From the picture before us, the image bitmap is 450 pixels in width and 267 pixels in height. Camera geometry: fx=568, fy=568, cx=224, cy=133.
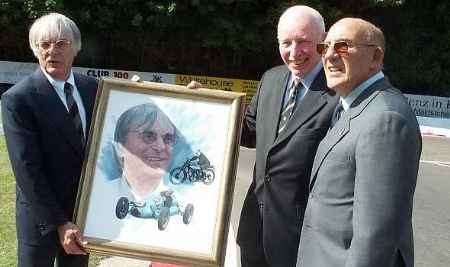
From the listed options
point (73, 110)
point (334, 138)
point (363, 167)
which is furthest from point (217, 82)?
point (363, 167)

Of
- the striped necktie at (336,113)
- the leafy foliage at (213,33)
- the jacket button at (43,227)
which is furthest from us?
the leafy foliage at (213,33)

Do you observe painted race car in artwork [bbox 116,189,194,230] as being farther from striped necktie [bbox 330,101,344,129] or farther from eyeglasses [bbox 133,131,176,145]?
striped necktie [bbox 330,101,344,129]

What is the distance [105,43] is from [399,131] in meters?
22.1

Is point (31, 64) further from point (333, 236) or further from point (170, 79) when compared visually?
point (333, 236)

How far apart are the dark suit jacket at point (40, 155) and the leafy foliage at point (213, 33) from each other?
62.1ft

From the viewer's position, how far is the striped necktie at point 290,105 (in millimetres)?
3125

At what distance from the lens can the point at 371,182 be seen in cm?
216

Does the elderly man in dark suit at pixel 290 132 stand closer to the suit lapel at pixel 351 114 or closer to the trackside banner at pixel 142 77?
the suit lapel at pixel 351 114

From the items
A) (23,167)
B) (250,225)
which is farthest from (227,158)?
(23,167)

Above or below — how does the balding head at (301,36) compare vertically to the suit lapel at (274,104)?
above

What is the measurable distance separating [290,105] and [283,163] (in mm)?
348

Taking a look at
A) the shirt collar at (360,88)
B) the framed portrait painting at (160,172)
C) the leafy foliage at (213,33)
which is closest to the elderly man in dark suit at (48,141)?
the framed portrait painting at (160,172)

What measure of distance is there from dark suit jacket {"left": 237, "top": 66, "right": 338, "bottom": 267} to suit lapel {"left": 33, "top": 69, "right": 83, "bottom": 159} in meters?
1.04

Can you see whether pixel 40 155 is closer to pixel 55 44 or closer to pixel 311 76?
pixel 55 44
